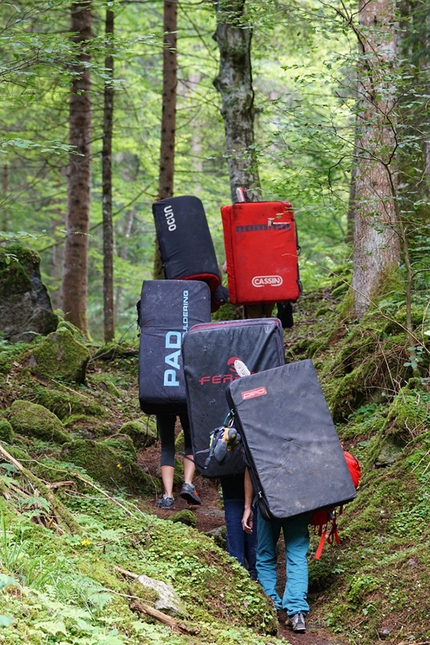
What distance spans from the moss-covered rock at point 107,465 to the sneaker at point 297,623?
2.44 meters

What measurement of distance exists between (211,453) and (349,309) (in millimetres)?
5136

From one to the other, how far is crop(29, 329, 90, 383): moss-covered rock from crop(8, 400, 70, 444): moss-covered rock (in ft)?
6.48

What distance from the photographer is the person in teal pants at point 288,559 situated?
471 cm

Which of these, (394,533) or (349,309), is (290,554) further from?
(349,309)

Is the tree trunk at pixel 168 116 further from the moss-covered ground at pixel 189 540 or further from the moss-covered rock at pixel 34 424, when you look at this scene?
the moss-covered rock at pixel 34 424

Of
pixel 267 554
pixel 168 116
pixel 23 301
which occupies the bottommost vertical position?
pixel 267 554

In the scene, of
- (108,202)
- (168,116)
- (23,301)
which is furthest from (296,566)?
(108,202)

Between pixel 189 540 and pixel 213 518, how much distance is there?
194 cm

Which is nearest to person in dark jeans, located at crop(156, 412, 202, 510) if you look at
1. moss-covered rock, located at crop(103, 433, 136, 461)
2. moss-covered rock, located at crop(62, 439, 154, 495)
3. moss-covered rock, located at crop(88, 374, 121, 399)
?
moss-covered rock, located at crop(62, 439, 154, 495)

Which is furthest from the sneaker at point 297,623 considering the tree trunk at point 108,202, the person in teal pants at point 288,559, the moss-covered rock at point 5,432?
the tree trunk at point 108,202

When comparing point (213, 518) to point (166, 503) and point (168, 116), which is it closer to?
point (166, 503)

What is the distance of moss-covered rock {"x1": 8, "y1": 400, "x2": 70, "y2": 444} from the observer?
23.1 feet

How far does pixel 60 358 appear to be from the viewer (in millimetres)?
9672

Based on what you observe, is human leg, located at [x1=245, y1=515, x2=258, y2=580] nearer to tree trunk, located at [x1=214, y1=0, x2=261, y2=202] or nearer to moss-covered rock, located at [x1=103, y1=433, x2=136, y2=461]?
moss-covered rock, located at [x1=103, y1=433, x2=136, y2=461]
